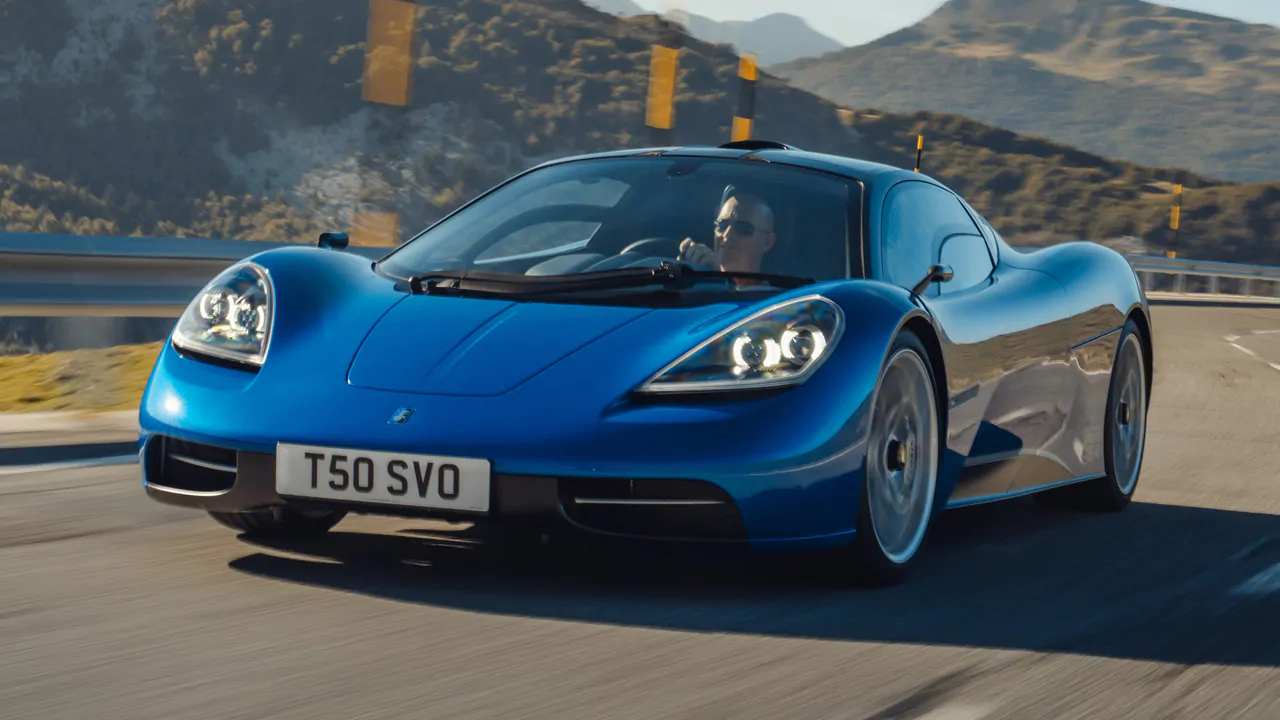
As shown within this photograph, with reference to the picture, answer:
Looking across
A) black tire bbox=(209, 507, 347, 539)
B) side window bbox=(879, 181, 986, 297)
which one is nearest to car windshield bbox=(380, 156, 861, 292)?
side window bbox=(879, 181, 986, 297)

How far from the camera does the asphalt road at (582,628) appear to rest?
3.20 meters

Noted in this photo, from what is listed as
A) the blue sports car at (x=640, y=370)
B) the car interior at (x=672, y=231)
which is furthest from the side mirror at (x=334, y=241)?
the car interior at (x=672, y=231)

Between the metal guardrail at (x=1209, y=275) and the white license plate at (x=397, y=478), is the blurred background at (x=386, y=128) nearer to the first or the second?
the metal guardrail at (x=1209, y=275)

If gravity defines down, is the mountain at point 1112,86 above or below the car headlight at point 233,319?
above

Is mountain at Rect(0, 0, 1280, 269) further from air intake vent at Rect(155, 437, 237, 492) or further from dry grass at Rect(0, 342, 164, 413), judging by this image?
air intake vent at Rect(155, 437, 237, 492)

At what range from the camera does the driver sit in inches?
192

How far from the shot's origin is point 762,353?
13.7ft

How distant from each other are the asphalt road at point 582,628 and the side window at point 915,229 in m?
0.82

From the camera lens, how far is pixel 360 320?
175 inches

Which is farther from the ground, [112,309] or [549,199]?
[549,199]

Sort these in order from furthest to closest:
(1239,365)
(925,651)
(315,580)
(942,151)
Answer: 1. (942,151)
2. (1239,365)
3. (315,580)
4. (925,651)

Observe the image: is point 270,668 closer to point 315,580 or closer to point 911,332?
point 315,580

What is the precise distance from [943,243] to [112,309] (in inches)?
194

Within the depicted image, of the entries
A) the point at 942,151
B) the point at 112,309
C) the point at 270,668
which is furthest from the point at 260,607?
the point at 942,151
